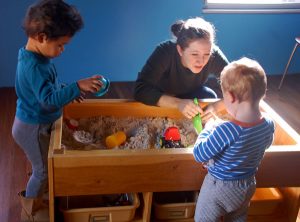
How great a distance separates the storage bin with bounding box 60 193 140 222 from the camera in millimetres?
1448

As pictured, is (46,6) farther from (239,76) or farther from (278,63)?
(278,63)

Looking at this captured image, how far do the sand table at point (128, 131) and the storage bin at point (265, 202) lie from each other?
0.34 metres

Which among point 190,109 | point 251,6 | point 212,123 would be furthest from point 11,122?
point 251,6

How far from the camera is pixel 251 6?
9.46ft

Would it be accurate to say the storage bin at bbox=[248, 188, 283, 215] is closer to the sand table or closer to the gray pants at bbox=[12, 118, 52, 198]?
the sand table

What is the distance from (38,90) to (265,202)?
0.96 metres

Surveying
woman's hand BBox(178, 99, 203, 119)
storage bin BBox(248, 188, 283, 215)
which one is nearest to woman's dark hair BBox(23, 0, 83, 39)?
woman's hand BBox(178, 99, 203, 119)

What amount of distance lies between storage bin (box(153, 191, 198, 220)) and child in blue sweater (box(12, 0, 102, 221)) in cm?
51

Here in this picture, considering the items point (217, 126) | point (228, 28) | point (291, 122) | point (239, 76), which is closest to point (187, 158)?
point (217, 126)

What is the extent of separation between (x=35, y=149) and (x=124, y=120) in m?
0.41

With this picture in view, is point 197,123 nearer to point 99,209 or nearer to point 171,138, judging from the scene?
point 171,138

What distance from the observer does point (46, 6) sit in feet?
4.19

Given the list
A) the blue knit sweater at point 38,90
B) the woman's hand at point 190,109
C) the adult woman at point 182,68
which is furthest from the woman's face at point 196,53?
the blue knit sweater at point 38,90

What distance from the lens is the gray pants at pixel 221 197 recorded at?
1.27m
